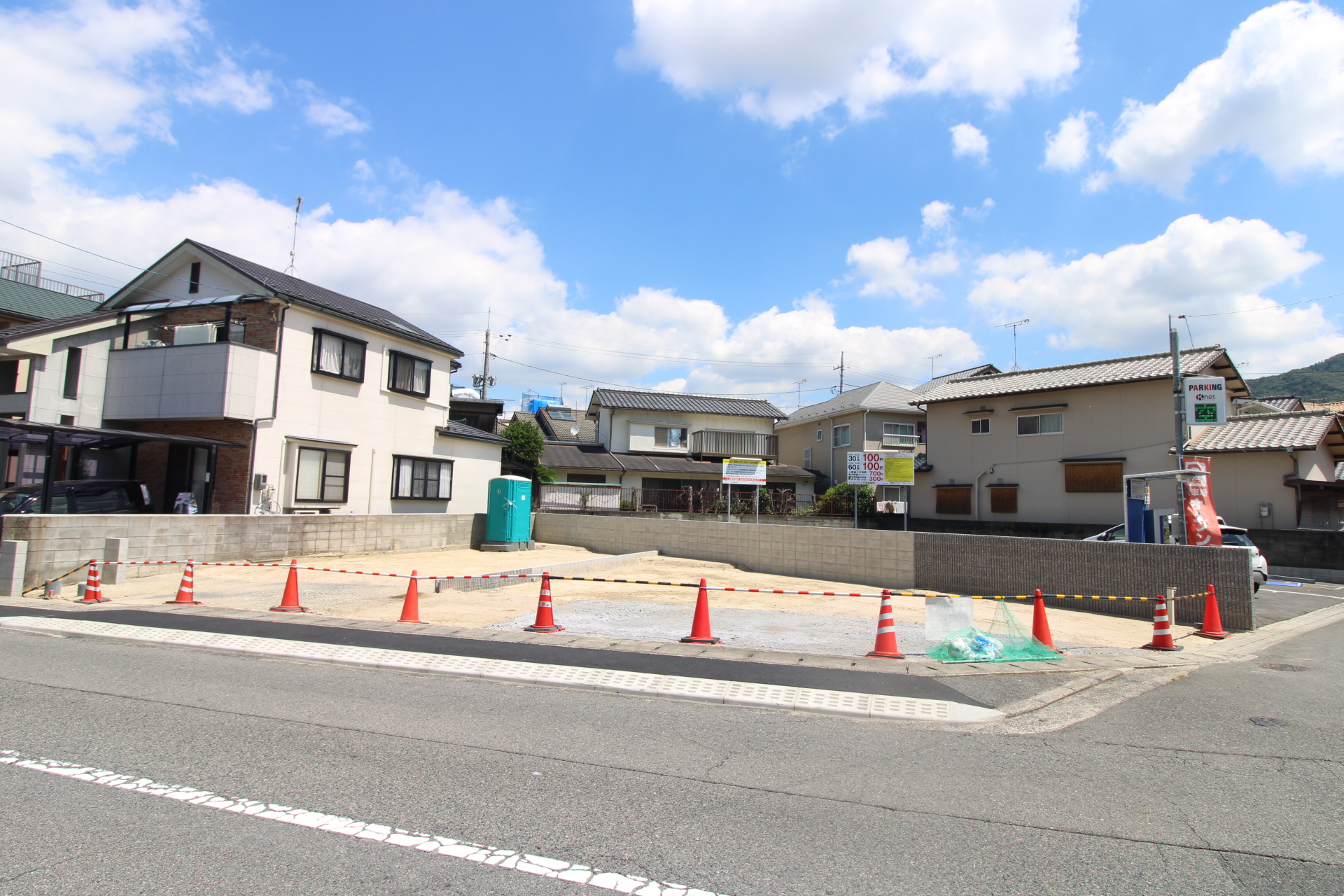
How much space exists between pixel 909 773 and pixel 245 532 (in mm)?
16005

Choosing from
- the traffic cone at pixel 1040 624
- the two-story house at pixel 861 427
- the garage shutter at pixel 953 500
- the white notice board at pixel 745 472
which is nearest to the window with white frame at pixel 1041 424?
the garage shutter at pixel 953 500

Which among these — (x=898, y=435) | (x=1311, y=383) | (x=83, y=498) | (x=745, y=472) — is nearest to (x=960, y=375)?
(x=898, y=435)

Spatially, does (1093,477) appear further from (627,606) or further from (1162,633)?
(627,606)

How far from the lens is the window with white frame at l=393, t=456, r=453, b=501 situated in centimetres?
2328

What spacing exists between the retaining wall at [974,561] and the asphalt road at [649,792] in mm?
5480

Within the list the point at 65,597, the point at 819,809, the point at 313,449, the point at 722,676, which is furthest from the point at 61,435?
the point at 819,809

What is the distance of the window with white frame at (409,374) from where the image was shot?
2322 cm

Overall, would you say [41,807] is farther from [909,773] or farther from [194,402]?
[194,402]

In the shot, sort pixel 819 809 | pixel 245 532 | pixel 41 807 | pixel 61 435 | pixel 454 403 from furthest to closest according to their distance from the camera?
pixel 454 403
pixel 61 435
pixel 245 532
pixel 819 809
pixel 41 807

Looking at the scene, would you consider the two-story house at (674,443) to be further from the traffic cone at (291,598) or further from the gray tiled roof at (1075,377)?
the traffic cone at (291,598)

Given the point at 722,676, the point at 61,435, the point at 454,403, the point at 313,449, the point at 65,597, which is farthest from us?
the point at 454,403

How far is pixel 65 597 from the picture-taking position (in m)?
12.1

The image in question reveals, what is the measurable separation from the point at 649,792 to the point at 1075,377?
29301 millimetres

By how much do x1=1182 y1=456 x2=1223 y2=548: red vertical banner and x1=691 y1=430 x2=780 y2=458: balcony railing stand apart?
25.8 meters
